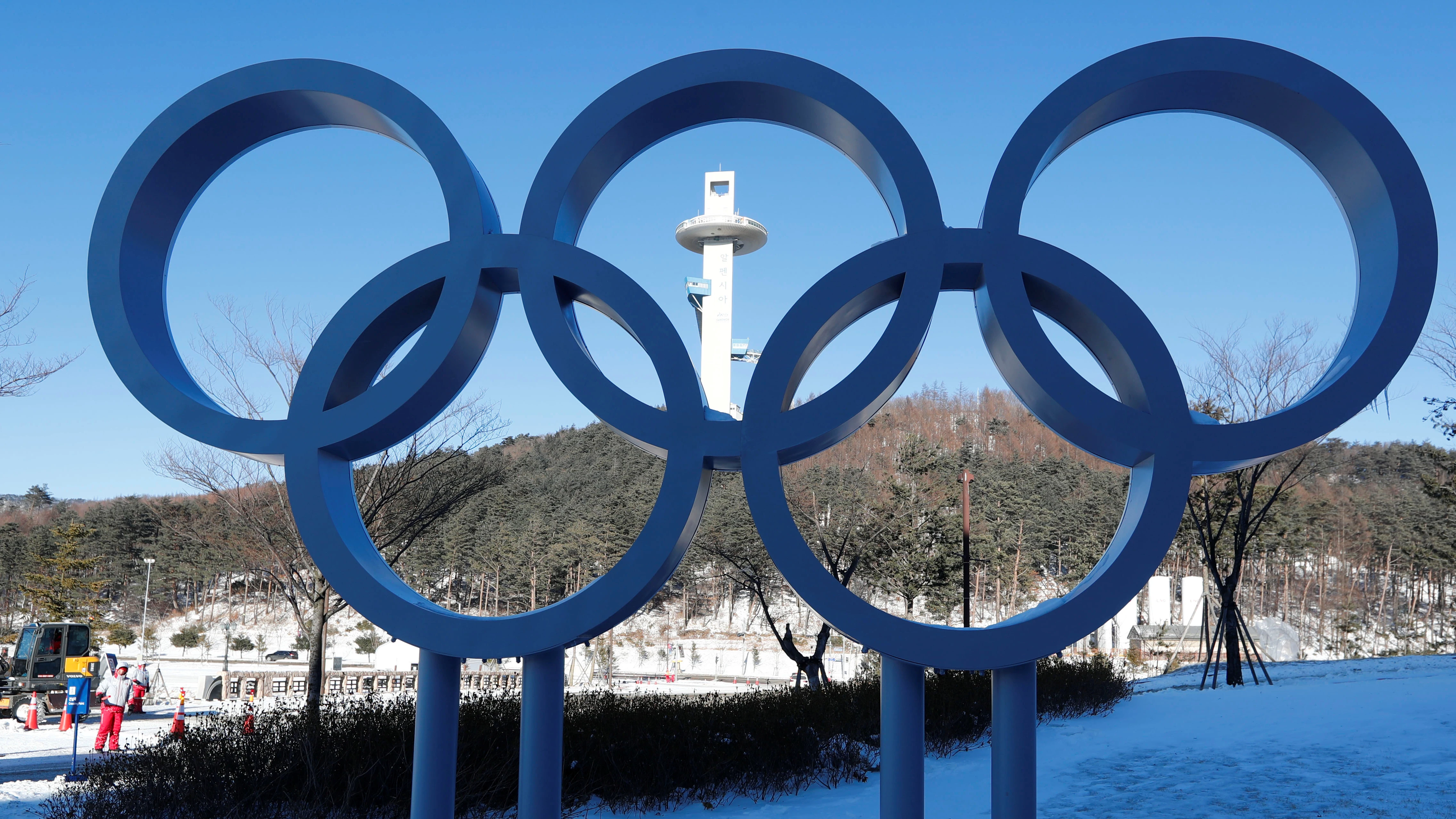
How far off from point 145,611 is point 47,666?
3331 centimetres

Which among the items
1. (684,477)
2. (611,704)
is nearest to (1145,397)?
(684,477)

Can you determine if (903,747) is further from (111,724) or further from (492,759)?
(111,724)

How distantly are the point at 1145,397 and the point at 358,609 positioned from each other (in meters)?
4.54

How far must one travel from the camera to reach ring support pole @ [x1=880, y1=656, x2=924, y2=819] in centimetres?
485

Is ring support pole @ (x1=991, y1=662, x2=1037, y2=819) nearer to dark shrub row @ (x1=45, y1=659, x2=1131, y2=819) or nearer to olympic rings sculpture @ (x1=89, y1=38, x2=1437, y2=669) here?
olympic rings sculpture @ (x1=89, y1=38, x2=1437, y2=669)

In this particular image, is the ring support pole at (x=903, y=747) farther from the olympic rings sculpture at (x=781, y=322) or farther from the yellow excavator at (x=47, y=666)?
the yellow excavator at (x=47, y=666)

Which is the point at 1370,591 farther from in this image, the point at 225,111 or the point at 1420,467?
the point at 225,111

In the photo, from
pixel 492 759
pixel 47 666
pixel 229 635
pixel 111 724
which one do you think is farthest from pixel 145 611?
pixel 492 759

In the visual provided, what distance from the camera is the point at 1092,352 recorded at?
5305 mm

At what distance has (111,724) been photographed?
1222 centimetres

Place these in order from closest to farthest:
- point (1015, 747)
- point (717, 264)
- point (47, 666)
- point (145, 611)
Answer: point (1015, 747) < point (47, 666) < point (145, 611) < point (717, 264)

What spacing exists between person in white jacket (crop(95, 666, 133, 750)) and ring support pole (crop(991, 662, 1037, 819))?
483 inches

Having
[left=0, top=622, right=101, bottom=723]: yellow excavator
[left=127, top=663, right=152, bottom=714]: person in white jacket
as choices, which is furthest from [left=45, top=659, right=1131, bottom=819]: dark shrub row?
[left=0, top=622, right=101, bottom=723]: yellow excavator

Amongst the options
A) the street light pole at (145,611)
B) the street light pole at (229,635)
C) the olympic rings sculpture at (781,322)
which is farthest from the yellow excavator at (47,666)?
the street light pole at (229,635)
